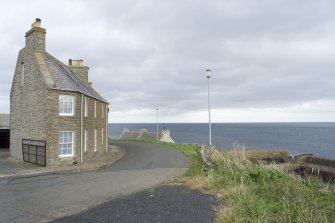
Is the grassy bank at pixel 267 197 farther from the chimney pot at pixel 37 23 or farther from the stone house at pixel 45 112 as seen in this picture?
the chimney pot at pixel 37 23

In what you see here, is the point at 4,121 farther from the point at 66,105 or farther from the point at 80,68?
the point at 66,105

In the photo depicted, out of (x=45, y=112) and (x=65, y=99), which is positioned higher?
(x=65, y=99)

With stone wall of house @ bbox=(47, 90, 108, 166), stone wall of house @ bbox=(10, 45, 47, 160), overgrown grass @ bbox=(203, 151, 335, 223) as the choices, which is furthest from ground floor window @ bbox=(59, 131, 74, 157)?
overgrown grass @ bbox=(203, 151, 335, 223)

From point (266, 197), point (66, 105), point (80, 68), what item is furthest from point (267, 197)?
point (80, 68)

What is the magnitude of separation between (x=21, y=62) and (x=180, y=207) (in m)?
21.4

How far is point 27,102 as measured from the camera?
24.3m

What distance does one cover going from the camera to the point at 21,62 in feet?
83.9

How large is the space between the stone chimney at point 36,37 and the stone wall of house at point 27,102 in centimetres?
16

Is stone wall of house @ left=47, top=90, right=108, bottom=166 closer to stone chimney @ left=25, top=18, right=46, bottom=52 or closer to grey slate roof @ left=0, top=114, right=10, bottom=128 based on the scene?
stone chimney @ left=25, top=18, right=46, bottom=52

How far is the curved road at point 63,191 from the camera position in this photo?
10133 millimetres

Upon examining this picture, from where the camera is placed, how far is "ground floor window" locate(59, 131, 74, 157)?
2216 cm

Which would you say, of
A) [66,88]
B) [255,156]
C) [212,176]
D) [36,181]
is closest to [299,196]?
[212,176]

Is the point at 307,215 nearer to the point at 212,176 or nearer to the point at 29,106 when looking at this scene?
the point at 212,176

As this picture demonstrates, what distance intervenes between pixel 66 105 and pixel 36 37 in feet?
19.4
